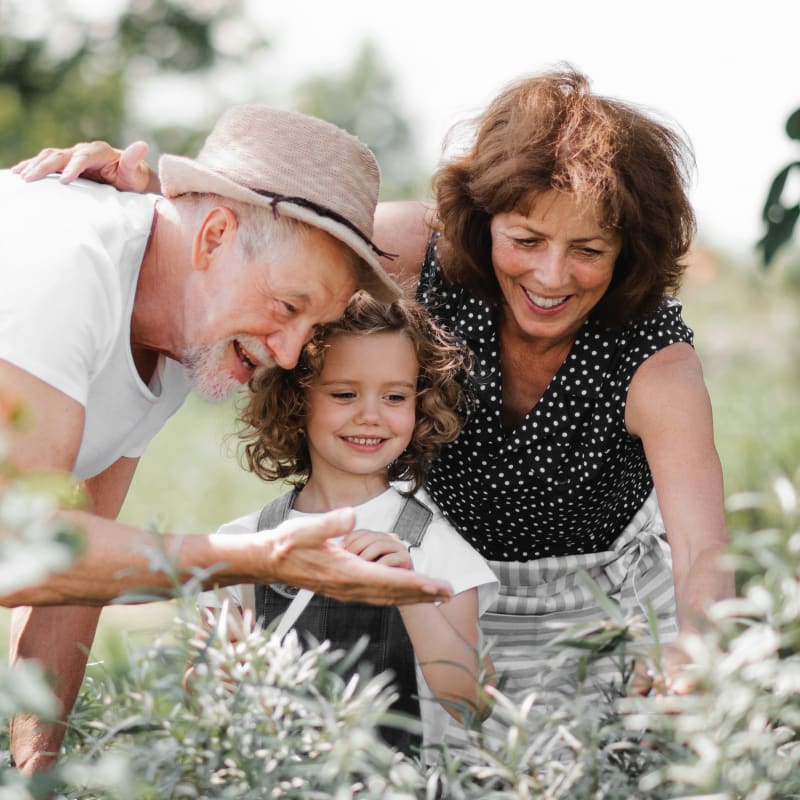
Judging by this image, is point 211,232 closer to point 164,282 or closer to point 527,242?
point 164,282

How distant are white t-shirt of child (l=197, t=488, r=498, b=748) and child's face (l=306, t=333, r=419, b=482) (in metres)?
0.11

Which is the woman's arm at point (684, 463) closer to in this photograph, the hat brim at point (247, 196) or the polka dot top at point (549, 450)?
the polka dot top at point (549, 450)

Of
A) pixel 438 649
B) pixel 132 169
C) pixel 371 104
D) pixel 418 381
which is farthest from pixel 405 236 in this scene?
pixel 371 104

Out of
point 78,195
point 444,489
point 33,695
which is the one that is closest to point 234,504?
point 444,489

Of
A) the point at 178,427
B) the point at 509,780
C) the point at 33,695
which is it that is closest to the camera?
the point at 33,695

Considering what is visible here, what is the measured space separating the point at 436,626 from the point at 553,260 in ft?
2.84

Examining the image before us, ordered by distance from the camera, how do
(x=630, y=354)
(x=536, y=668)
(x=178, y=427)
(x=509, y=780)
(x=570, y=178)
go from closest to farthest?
(x=509, y=780)
(x=570, y=178)
(x=630, y=354)
(x=536, y=668)
(x=178, y=427)

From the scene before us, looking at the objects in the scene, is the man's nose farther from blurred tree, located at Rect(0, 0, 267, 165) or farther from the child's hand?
blurred tree, located at Rect(0, 0, 267, 165)

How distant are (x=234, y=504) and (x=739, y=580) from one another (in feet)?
16.0

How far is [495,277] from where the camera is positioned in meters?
2.72

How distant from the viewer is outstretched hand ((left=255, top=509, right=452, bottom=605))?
1.63 m

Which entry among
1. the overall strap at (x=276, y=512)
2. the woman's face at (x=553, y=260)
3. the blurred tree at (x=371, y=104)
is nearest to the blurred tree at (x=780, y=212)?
the woman's face at (x=553, y=260)

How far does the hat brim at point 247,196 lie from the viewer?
221 cm

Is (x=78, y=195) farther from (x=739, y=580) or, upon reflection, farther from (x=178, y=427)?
(x=178, y=427)
